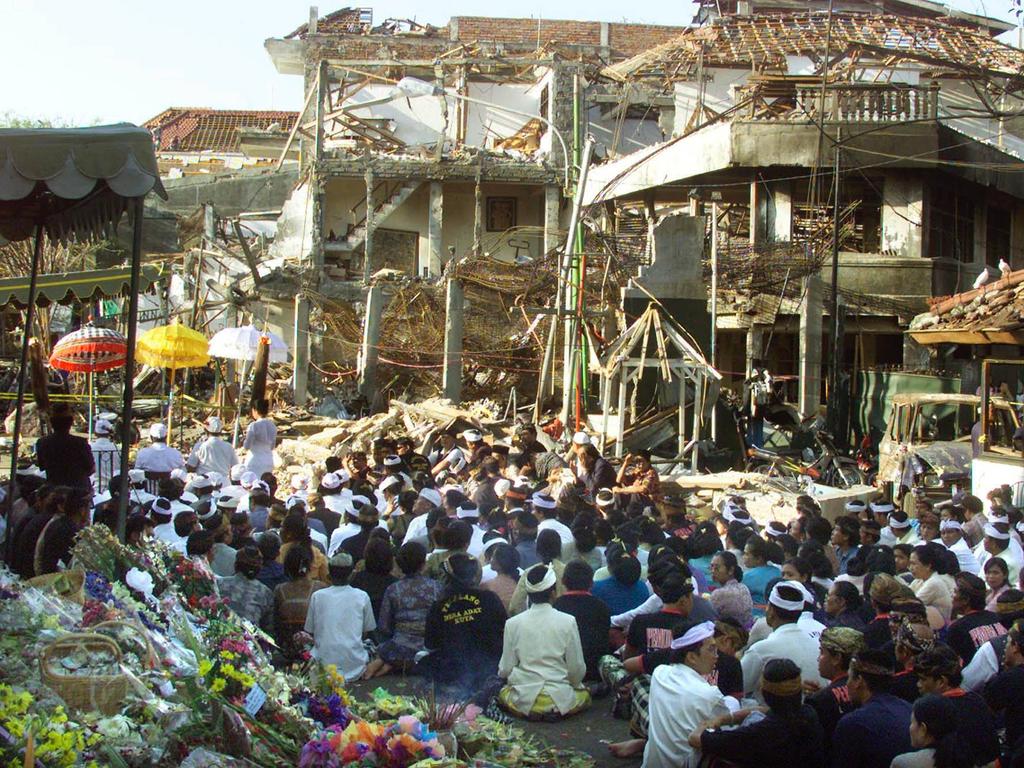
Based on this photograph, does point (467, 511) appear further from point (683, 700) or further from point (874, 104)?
point (874, 104)

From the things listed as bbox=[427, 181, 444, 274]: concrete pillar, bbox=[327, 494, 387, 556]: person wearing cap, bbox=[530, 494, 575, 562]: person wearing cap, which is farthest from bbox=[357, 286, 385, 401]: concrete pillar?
bbox=[327, 494, 387, 556]: person wearing cap

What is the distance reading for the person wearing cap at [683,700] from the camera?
613cm

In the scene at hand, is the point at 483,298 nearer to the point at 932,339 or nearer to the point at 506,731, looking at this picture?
the point at 932,339

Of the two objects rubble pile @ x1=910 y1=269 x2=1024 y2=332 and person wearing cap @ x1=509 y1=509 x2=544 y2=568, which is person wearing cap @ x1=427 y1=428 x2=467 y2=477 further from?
rubble pile @ x1=910 y1=269 x2=1024 y2=332

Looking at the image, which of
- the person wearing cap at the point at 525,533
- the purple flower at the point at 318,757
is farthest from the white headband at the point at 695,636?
the person wearing cap at the point at 525,533

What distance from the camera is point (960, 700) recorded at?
5.32m

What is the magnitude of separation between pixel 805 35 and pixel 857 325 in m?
10.7

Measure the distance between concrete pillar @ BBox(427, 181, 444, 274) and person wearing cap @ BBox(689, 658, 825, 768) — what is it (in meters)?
28.0

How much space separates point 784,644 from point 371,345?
1901 centimetres

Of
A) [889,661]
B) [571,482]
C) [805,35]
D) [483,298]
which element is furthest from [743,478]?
[805,35]

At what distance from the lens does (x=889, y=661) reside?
556 centimetres

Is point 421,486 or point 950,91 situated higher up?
point 950,91

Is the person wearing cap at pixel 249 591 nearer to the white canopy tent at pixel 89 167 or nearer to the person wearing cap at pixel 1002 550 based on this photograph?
the white canopy tent at pixel 89 167

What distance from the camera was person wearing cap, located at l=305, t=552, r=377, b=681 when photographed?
8141 mm
